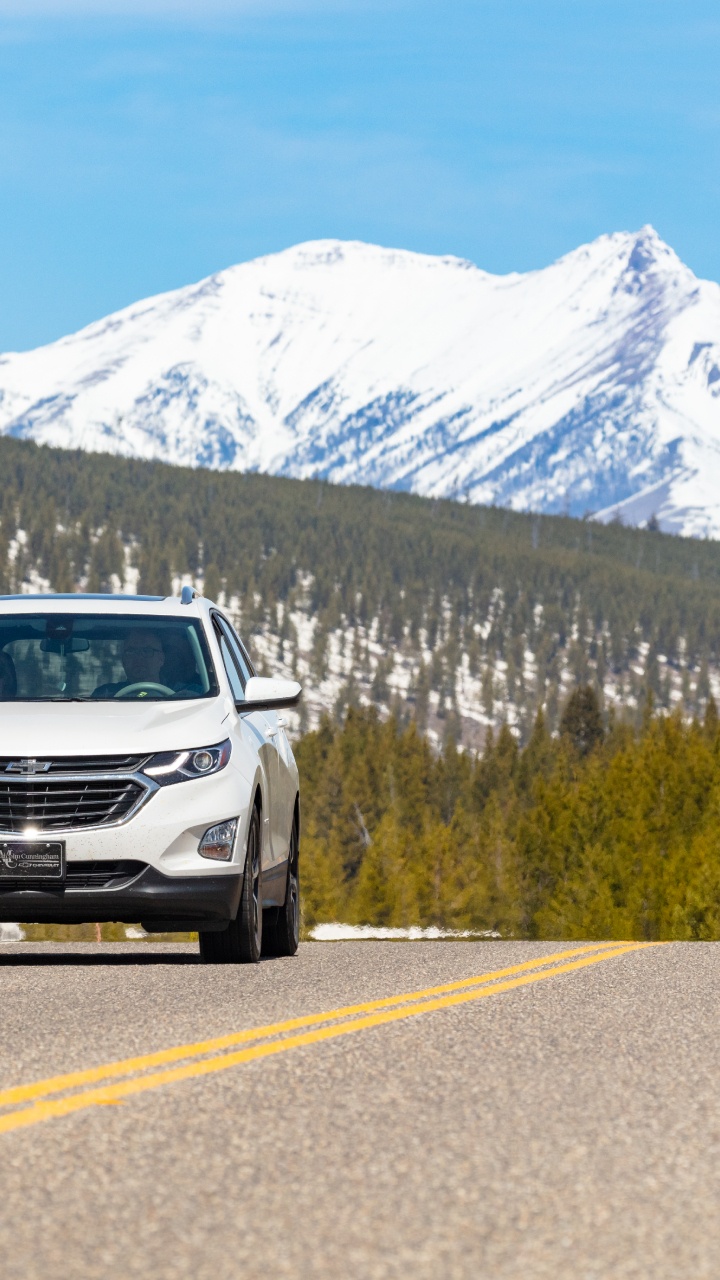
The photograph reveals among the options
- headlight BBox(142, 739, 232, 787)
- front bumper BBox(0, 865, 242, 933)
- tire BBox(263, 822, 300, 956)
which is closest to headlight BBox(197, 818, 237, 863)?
front bumper BBox(0, 865, 242, 933)

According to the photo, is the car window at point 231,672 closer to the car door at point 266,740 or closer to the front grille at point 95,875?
the car door at point 266,740

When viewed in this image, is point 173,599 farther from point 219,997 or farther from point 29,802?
point 219,997

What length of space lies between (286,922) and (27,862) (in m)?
2.68

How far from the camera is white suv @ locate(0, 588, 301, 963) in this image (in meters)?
10.8

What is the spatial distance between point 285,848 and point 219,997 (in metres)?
3.13

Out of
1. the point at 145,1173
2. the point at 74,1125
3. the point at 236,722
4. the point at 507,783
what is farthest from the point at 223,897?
the point at 507,783

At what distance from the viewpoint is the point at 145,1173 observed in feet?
17.7

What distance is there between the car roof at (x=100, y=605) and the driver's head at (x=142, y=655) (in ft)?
0.72

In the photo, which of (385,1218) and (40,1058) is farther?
(40,1058)

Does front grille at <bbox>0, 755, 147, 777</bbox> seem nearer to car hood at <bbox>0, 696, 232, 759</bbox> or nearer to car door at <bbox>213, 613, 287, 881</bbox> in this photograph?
car hood at <bbox>0, 696, 232, 759</bbox>

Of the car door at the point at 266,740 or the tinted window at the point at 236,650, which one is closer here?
the car door at the point at 266,740

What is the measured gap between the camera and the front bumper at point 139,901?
35.2ft

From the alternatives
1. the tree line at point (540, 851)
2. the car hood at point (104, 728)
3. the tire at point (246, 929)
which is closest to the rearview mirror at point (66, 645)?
the car hood at point (104, 728)

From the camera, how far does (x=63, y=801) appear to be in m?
10.8
